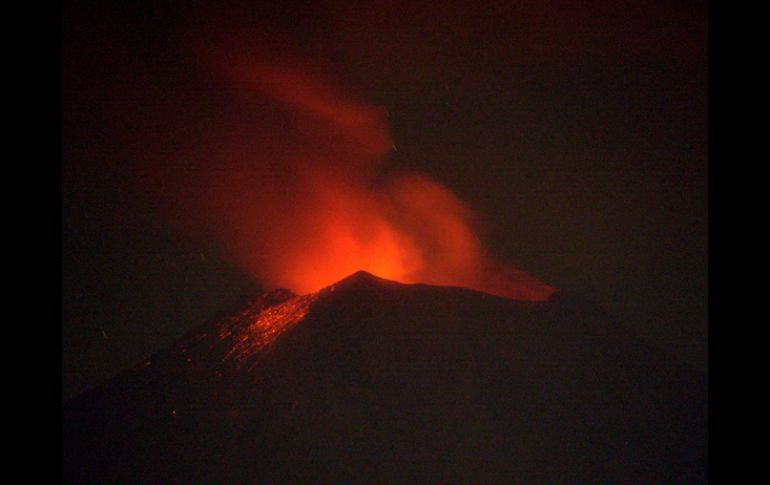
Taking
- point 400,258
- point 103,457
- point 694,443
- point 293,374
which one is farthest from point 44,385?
point 400,258

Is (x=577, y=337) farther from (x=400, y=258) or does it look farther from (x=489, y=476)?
(x=400, y=258)

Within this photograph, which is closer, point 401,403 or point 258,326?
point 401,403

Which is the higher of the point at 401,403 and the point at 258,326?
the point at 258,326

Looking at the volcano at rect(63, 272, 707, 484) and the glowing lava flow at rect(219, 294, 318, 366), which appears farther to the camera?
the glowing lava flow at rect(219, 294, 318, 366)

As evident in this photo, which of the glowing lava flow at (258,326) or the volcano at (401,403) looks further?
the glowing lava flow at (258,326)

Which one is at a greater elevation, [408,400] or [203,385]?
[408,400]

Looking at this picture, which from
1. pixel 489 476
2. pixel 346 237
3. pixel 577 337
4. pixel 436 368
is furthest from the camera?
pixel 346 237

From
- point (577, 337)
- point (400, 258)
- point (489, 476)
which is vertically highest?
point (400, 258)

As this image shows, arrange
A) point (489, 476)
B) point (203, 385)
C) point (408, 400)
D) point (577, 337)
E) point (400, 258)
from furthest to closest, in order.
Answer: point (400, 258)
point (577, 337)
point (203, 385)
point (408, 400)
point (489, 476)
